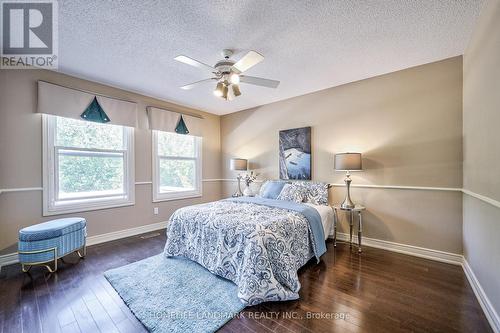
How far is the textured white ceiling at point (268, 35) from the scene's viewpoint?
181 cm

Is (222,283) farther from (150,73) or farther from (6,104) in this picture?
(6,104)

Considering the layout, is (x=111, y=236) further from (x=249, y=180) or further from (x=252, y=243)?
(x=252, y=243)

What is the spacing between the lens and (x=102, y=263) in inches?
105

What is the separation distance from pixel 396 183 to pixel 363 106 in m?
1.27

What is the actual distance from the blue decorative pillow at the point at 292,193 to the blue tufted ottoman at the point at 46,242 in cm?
294

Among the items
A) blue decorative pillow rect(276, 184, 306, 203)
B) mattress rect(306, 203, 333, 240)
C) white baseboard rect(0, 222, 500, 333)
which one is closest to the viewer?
white baseboard rect(0, 222, 500, 333)

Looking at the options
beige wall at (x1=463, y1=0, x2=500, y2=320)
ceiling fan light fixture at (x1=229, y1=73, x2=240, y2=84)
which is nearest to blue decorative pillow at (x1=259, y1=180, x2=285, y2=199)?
ceiling fan light fixture at (x1=229, y1=73, x2=240, y2=84)

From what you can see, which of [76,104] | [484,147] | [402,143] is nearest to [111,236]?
[76,104]

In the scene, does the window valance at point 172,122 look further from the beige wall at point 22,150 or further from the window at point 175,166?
the beige wall at point 22,150

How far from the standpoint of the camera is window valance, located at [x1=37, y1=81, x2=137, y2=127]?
9.46ft

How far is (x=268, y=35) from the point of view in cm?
218

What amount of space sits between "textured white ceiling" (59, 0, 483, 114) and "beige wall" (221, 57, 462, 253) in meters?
0.30

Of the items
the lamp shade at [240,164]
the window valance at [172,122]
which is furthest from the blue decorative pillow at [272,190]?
the window valance at [172,122]

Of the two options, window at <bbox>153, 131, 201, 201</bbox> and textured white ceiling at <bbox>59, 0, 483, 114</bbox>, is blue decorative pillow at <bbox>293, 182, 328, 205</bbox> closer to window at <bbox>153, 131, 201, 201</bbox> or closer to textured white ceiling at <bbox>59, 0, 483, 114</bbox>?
textured white ceiling at <bbox>59, 0, 483, 114</bbox>
